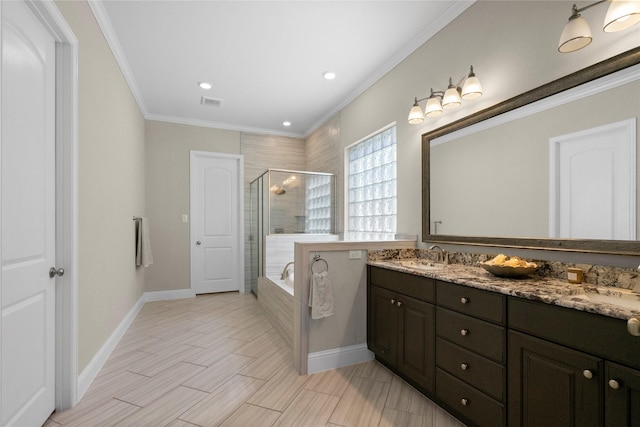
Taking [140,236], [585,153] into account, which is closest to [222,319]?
[140,236]

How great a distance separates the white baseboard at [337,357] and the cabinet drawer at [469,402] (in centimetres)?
77

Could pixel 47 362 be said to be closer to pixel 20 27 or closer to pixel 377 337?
pixel 20 27

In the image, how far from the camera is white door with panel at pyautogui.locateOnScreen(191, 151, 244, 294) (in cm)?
476

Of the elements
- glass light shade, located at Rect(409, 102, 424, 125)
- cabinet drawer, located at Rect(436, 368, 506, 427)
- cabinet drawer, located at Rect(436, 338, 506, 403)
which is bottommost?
cabinet drawer, located at Rect(436, 368, 506, 427)

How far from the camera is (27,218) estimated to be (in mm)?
1516

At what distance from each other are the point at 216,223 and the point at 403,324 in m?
3.67

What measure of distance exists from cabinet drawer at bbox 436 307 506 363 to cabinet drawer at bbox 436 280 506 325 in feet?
0.11

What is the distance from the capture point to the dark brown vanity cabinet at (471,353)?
4.73 ft

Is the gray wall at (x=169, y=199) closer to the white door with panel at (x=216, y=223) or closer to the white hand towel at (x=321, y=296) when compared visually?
the white door with panel at (x=216, y=223)

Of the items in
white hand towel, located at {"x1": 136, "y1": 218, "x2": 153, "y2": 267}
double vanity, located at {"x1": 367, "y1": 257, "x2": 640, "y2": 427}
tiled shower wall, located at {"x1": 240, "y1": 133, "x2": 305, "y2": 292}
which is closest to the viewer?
double vanity, located at {"x1": 367, "y1": 257, "x2": 640, "y2": 427}

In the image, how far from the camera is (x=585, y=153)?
154 cm

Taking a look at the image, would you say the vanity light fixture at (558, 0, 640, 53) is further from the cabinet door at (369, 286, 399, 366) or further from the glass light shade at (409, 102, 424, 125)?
the cabinet door at (369, 286, 399, 366)

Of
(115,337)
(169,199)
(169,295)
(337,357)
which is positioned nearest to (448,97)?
(337,357)

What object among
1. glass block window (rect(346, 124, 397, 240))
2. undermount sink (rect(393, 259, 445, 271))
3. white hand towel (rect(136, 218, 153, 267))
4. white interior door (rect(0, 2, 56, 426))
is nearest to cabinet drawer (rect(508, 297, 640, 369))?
undermount sink (rect(393, 259, 445, 271))
